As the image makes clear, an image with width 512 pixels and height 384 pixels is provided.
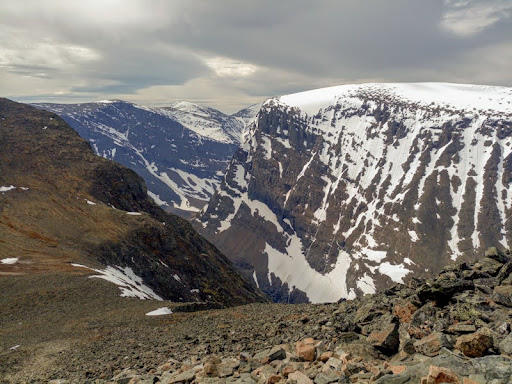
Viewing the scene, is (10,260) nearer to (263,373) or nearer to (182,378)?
(182,378)

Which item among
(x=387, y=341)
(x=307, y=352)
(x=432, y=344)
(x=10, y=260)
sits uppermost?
(x=432, y=344)

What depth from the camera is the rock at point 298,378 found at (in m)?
11.8

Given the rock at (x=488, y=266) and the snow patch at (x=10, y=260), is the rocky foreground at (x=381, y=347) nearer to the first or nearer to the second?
the rock at (x=488, y=266)

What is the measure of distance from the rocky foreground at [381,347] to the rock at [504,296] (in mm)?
42

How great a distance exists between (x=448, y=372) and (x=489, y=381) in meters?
1.25

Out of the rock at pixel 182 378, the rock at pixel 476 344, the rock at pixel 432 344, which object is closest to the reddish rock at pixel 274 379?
the rock at pixel 182 378

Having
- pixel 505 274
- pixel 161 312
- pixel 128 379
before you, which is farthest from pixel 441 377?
pixel 161 312

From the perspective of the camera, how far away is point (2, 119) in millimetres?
120438

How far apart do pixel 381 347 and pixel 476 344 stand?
3.65 meters

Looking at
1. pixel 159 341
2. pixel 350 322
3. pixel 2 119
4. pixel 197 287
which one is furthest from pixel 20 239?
pixel 2 119

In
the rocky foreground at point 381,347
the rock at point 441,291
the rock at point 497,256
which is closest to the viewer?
the rocky foreground at point 381,347

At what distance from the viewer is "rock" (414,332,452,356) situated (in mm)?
12945

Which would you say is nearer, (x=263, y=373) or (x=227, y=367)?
(x=263, y=373)

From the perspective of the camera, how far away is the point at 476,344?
12.4m
